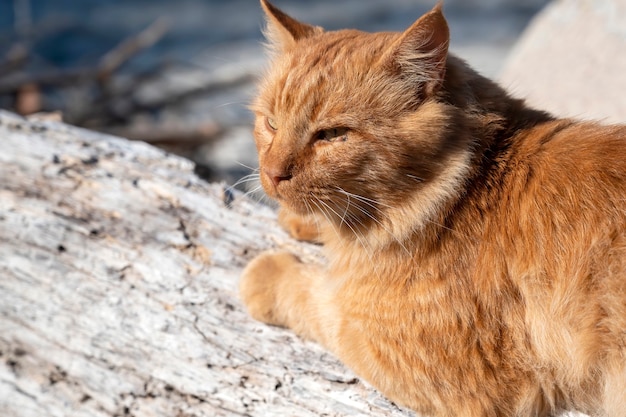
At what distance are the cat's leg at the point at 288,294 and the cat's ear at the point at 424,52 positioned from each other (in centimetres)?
90

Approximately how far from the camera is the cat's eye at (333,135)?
93.3 inches

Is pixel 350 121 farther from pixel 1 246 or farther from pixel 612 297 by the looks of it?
pixel 1 246

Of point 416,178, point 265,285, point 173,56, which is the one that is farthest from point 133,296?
point 173,56

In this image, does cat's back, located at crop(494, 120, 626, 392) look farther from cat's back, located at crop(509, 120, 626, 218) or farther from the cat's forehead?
the cat's forehead

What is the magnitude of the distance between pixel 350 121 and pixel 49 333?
4.94 feet

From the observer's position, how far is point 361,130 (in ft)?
7.73

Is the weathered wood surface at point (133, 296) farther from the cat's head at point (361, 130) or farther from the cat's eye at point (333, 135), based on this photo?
the cat's eye at point (333, 135)

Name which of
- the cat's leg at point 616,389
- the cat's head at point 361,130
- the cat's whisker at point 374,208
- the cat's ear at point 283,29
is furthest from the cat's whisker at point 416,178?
the cat's leg at point 616,389

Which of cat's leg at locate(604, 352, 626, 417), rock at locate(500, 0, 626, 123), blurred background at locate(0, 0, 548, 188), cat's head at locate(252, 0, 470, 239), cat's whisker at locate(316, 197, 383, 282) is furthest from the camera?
blurred background at locate(0, 0, 548, 188)

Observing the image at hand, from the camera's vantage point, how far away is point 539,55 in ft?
16.6

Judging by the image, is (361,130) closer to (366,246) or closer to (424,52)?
(424,52)

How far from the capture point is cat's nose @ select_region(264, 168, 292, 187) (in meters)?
2.40

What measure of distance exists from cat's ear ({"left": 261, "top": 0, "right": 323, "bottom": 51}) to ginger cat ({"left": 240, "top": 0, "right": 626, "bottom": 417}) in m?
0.26

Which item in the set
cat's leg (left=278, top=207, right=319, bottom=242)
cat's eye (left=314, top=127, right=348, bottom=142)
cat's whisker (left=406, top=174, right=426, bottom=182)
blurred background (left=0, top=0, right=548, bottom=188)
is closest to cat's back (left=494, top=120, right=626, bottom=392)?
cat's whisker (left=406, top=174, right=426, bottom=182)
